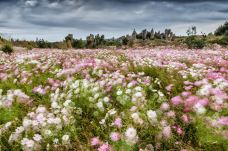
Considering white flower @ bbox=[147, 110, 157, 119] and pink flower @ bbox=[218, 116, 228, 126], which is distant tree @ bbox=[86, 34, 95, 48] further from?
pink flower @ bbox=[218, 116, 228, 126]

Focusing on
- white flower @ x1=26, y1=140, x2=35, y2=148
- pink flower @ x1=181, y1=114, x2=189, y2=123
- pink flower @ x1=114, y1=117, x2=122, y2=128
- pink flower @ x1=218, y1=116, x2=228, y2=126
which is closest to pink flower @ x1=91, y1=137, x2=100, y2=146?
pink flower @ x1=114, y1=117, x2=122, y2=128

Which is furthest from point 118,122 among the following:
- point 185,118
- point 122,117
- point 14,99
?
point 14,99

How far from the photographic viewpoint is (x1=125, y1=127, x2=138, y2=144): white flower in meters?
4.82

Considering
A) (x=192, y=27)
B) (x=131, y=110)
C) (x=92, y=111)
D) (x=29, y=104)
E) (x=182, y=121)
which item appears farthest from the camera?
(x=192, y=27)

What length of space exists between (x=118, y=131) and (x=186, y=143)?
97 cm

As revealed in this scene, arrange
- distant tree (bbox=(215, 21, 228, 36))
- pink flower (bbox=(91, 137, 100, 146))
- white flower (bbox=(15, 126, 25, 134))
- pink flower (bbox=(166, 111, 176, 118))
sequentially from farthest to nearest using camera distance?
distant tree (bbox=(215, 21, 228, 36))
white flower (bbox=(15, 126, 25, 134))
pink flower (bbox=(166, 111, 176, 118))
pink flower (bbox=(91, 137, 100, 146))

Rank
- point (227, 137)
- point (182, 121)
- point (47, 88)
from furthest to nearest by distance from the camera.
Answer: point (47, 88) < point (182, 121) < point (227, 137)

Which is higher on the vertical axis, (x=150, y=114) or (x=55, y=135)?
(x=150, y=114)

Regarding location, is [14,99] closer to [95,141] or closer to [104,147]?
[95,141]

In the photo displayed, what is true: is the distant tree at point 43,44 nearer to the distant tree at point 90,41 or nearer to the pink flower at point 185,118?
the distant tree at point 90,41

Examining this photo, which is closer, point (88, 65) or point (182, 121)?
point (182, 121)

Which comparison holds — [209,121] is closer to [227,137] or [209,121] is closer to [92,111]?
[227,137]

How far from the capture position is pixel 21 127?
18.4 ft

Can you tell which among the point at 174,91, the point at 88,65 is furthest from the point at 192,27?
the point at 174,91
